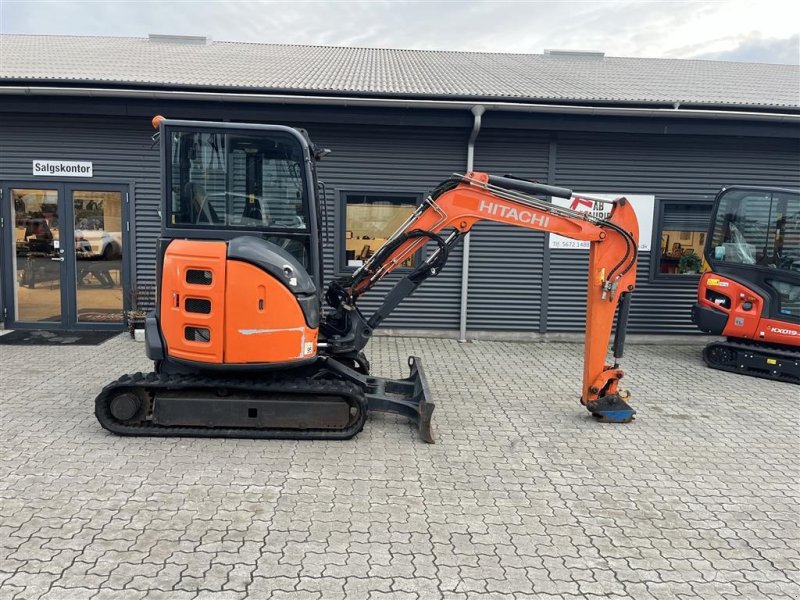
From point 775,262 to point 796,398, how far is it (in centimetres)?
188

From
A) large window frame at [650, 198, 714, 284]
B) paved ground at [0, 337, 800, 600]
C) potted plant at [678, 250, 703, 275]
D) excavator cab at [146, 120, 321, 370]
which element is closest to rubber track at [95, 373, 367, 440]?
paved ground at [0, 337, 800, 600]

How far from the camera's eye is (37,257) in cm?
906

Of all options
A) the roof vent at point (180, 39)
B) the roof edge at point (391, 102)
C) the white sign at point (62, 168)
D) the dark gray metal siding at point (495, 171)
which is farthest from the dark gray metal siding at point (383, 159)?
the roof vent at point (180, 39)

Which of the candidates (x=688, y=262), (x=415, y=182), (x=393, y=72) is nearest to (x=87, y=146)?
(x=415, y=182)

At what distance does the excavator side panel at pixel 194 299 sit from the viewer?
4.57 metres

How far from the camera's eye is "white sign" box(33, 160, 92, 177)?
885 cm

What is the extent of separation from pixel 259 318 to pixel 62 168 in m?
6.24

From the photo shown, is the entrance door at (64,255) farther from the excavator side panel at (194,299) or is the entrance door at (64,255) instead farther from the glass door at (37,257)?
the excavator side panel at (194,299)

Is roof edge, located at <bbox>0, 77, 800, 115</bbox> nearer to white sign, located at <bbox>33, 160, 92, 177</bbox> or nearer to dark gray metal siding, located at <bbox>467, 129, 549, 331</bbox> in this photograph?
dark gray metal siding, located at <bbox>467, 129, 549, 331</bbox>

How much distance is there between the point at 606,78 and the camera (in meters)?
11.2

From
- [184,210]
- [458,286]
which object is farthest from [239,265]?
[458,286]

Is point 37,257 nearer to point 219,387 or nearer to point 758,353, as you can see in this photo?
point 219,387

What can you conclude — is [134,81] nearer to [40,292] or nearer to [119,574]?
[40,292]

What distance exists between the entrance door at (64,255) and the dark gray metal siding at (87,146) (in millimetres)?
247
